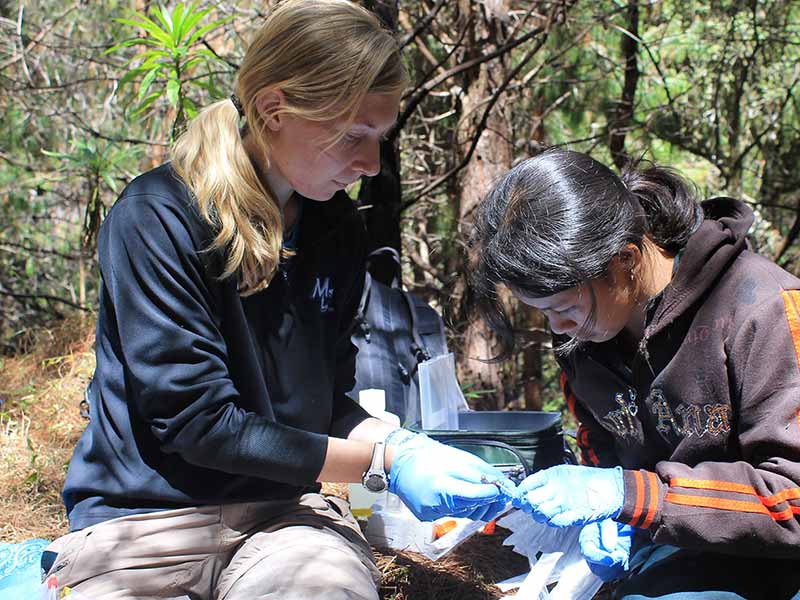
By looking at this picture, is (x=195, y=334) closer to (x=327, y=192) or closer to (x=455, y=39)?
(x=327, y=192)

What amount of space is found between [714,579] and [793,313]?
55 cm

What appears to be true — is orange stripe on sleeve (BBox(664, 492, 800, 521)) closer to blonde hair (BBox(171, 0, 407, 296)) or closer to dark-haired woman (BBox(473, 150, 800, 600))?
dark-haired woman (BBox(473, 150, 800, 600))

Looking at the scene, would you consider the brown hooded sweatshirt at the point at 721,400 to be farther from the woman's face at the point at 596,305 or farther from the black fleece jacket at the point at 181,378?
the black fleece jacket at the point at 181,378

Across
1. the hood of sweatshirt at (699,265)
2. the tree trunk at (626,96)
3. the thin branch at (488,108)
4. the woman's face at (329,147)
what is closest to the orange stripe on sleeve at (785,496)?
the hood of sweatshirt at (699,265)

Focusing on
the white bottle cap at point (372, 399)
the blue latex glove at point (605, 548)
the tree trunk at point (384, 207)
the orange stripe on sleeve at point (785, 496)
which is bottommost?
the blue latex glove at point (605, 548)

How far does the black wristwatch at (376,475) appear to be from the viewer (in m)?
1.85

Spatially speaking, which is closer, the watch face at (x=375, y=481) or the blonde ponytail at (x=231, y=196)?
the blonde ponytail at (x=231, y=196)

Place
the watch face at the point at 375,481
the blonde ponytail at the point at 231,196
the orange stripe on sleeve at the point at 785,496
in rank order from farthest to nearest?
the watch face at the point at 375,481 < the blonde ponytail at the point at 231,196 < the orange stripe on sleeve at the point at 785,496

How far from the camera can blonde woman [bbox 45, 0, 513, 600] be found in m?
1.69

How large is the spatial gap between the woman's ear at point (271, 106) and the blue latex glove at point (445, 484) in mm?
752

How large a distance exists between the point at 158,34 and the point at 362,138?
56.4 inches

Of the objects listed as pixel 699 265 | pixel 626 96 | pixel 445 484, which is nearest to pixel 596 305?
pixel 699 265

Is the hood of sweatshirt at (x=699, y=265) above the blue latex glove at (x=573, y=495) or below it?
above

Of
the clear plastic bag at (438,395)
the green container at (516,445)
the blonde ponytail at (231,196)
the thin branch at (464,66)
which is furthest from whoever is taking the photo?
the thin branch at (464,66)
